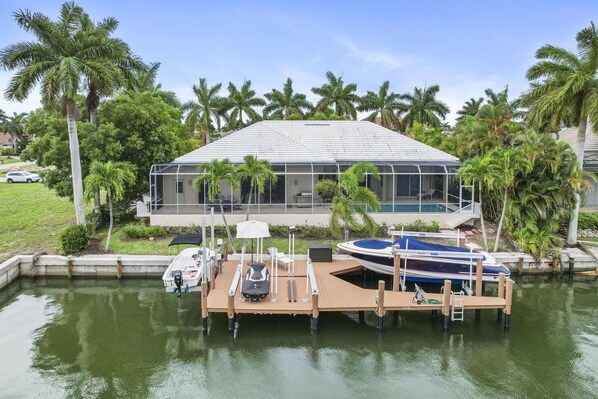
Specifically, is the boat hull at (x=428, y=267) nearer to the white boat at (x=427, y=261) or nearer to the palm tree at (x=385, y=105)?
the white boat at (x=427, y=261)

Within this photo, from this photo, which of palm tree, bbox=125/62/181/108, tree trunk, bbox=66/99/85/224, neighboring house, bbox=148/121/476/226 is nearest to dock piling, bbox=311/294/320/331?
neighboring house, bbox=148/121/476/226

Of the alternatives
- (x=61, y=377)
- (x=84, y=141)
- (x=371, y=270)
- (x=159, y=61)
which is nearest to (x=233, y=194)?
(x=84, y=141)

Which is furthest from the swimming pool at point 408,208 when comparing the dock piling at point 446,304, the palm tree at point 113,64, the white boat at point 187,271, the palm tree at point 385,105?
the palm tree at point 385,105

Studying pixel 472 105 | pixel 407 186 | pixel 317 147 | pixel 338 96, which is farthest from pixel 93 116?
pixel 472 105

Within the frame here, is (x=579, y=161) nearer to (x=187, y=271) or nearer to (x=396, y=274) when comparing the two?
(x=396, y=274)

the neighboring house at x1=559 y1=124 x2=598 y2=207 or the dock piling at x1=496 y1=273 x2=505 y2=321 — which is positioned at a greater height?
the neighboring house at x1=559 y1=124 x2=598 y2=207

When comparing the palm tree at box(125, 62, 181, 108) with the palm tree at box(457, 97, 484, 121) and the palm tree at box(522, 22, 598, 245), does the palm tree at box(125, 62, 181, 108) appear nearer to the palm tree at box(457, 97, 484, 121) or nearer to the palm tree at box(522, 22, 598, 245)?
the palm tree at box(522, 22, 598, 245)
